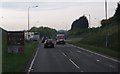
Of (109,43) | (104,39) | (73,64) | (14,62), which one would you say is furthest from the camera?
(104,39)

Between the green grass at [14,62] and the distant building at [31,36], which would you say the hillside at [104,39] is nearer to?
the green grass at [14,62]

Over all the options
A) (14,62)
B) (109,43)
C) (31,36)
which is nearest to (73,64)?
(14,62)

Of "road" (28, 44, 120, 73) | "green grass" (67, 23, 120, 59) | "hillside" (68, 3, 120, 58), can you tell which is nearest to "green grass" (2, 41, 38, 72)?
"road" (28, 44, 120, 73)

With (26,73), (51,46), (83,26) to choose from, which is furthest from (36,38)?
(26,73)

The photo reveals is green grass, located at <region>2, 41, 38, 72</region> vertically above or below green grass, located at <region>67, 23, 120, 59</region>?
below

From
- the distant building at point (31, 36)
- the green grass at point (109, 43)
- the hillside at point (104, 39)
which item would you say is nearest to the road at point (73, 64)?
the green grass at point (109, 43)

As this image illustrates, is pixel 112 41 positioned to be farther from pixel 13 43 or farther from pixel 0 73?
pixel 0 73

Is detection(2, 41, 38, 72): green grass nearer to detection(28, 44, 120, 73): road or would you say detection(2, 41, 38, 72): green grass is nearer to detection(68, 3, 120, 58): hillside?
detection(28, 44, 120, 73): road

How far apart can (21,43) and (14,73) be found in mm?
19628

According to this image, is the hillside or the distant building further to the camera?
the distant building

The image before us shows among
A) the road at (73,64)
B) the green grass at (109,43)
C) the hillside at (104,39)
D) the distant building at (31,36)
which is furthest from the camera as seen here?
the distant building at (31,36)

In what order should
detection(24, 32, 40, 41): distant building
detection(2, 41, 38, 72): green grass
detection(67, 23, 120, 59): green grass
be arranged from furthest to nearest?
detection(24, 32, 40, 41): distant building
detection(67, 23, 120, 59): green grass
detection(2, 41, 38, 72): green grass

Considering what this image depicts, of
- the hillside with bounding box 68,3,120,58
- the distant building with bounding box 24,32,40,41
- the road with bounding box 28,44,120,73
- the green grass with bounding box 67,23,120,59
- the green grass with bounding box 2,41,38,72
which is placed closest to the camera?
the road with bounding box 28,44,120,73

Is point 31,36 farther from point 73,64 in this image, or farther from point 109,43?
point 73,64
